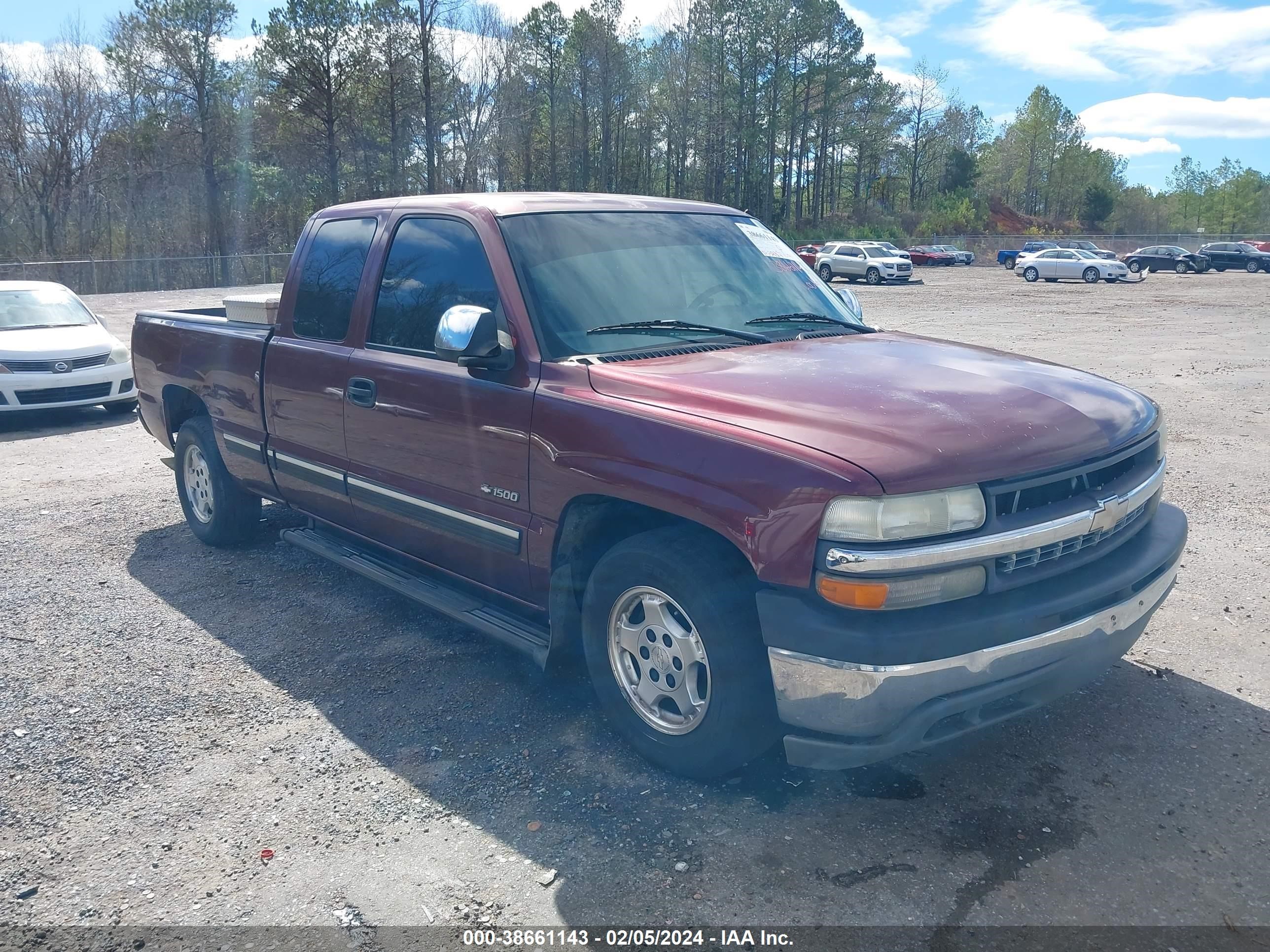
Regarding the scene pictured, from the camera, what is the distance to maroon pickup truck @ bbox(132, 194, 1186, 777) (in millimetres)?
2852

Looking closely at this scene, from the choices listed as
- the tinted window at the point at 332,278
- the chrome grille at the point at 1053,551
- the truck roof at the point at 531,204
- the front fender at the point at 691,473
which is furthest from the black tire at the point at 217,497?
the chrome grille at the point at 1053,551

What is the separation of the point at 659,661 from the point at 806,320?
5.92ft

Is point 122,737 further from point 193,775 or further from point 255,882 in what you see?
point 255,882

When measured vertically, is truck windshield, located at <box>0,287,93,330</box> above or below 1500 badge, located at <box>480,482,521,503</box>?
above

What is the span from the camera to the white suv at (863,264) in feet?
138

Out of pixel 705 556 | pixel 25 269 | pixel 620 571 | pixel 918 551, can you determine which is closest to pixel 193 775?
pixel 620 571

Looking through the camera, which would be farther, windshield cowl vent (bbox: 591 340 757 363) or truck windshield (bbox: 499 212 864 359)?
truck windshield (bbox: 499 212 864 359)

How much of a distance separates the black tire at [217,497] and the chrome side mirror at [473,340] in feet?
8.89

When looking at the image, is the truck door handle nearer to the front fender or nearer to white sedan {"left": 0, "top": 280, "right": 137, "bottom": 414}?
the front fender

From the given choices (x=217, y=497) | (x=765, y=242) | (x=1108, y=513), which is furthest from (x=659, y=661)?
(x=217, y=497)

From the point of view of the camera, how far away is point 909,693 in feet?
9.21

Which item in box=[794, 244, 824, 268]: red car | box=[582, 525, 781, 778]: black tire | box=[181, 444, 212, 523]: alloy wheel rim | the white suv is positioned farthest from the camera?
box=[794, 244, 824, 268]: red car

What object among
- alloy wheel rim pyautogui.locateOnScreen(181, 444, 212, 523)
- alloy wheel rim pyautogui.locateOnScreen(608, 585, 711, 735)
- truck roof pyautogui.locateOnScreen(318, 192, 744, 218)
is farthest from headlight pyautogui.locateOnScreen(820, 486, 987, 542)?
alloy wheel rim pyautogui.locateOnScreen(181, 444, 212, 523)

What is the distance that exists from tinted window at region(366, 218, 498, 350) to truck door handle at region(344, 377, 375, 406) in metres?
0.18
